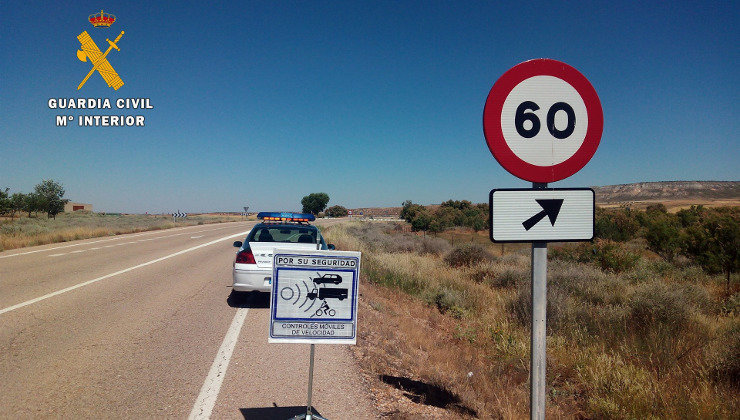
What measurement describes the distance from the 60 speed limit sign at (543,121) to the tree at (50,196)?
7458 centimetres

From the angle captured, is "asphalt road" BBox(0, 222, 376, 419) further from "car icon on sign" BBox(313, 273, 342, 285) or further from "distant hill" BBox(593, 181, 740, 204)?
"distant hill" BBox(593, 181, 740, 204)

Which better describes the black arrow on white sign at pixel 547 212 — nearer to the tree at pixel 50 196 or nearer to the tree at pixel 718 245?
the tree at pixel 718 245

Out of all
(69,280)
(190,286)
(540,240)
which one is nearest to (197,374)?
(540,240)

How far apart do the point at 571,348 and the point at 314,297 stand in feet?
15.0

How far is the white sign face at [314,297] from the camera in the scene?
3.54 m

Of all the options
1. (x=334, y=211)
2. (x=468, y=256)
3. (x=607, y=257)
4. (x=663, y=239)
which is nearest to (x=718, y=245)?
(x=607, y=257)

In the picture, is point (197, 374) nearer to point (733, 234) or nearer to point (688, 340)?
Answer: point (688, 340)

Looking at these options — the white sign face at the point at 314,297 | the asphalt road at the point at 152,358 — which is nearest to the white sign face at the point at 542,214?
the white sign face at the point at 314,297

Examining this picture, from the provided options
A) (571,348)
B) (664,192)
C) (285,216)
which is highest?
(664,192)

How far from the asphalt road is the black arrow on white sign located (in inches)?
101

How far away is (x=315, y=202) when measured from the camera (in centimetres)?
10100

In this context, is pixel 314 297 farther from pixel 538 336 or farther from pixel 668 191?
pixel 668 191

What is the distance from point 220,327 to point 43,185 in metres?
71.3

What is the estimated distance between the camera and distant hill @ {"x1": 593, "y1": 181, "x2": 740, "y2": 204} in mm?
106875
